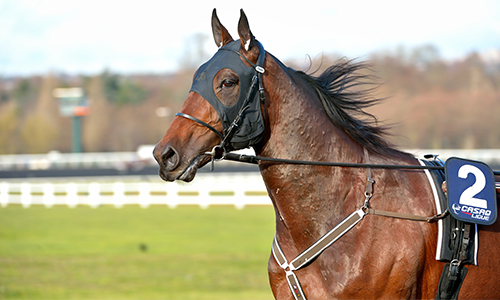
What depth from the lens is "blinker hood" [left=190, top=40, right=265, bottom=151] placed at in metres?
2.91

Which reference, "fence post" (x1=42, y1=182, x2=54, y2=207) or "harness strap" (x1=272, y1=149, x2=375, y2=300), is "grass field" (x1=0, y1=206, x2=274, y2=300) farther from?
"harness strap" (x1=272, y1=149, x2=375, y2=300)

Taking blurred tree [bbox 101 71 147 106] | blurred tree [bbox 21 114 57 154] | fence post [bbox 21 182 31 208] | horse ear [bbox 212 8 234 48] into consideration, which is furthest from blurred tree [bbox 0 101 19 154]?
horse ear [bbox 212 8 234 48]

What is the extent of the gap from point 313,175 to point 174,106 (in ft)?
201

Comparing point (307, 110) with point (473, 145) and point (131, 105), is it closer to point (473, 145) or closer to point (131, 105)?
point (473, 145)

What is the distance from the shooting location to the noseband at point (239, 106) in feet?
9.55

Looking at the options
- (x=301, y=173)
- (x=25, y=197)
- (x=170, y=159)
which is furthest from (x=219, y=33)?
(x=25, y=197)

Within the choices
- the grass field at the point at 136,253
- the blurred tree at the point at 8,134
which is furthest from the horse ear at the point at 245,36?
the blurred tree at the point at 8,134

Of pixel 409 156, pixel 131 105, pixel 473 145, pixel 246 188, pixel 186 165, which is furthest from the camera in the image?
pixel 131 105

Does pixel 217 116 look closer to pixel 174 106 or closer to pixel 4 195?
pixel 4 195

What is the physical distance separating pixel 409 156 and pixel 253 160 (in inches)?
43.0

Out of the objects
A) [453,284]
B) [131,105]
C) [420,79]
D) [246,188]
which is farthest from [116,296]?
[131,105]

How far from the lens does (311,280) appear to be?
9.95ft

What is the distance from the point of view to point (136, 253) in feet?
38.0

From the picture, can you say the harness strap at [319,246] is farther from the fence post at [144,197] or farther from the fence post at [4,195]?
the fence post at [4,195]
